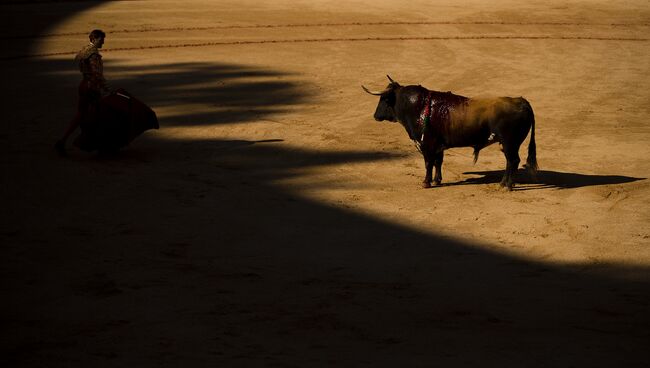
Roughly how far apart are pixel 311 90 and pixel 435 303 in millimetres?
7743

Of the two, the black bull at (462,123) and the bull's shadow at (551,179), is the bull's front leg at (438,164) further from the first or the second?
the bull's shadow at (551,179)

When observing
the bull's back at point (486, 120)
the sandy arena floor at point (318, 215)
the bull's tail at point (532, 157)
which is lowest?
the sandy arena floor at point (318, 215)

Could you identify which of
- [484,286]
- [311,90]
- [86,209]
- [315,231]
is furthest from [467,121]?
[311,90]

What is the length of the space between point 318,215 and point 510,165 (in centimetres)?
209

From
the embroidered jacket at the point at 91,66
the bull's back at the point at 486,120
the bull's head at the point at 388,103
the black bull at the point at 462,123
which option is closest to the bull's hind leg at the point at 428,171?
the black bull at the point at 462,123

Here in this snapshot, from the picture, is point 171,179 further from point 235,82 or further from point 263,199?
point 235,82

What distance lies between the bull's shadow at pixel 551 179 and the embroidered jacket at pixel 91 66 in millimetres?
3969

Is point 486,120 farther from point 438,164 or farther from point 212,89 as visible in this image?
point 212,89

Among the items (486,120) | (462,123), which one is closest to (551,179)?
(486,120)

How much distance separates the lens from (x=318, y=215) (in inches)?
394

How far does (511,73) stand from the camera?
16.0 meters

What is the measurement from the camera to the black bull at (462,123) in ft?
34.4

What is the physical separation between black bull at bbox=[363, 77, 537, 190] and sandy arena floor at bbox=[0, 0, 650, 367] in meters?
0.35

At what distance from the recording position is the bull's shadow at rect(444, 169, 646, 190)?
1095 centimetres
